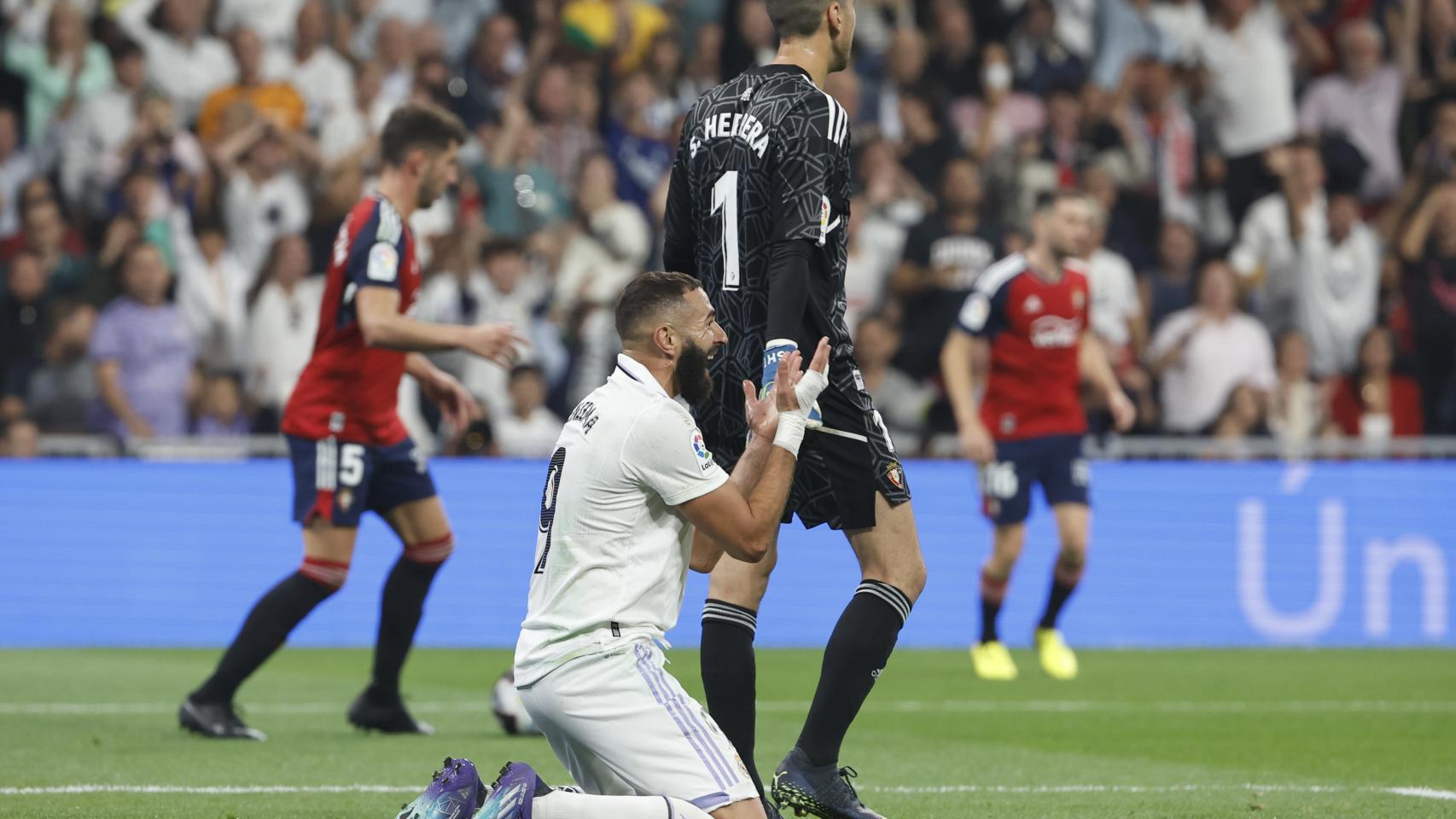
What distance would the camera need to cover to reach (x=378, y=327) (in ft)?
24.4

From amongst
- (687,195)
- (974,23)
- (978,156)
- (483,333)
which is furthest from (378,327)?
(974,23)

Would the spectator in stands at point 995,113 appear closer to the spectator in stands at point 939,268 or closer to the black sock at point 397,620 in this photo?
the spectator in stands at point 939,268

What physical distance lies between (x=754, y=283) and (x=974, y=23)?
1272cm

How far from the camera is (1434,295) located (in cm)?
1599

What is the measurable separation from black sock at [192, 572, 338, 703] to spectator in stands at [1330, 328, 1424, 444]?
9.94 metres

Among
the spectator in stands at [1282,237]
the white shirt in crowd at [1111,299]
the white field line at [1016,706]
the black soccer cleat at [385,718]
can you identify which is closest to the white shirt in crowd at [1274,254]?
the spectator in stands at [1282,237]

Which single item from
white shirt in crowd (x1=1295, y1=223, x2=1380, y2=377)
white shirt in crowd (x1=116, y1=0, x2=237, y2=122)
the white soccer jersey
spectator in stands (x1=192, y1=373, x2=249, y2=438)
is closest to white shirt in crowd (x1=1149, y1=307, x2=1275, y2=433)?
white shirt in crowd (x1=1295, y1=223, x2=1380, y2=377)

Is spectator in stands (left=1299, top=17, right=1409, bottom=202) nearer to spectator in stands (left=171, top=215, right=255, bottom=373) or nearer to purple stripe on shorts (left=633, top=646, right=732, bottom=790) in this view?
spectator in stands (left=171, top=215, right=255, bottom=373)

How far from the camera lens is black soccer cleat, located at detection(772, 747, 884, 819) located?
520 cm

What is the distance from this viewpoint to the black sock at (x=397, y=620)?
799 centimetres

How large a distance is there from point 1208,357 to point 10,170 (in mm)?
9319

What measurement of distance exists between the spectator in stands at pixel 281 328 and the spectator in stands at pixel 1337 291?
7.98 m

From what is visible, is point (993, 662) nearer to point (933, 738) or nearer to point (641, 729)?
point (933, 738)

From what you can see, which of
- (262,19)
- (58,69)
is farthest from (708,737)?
(262,19)
